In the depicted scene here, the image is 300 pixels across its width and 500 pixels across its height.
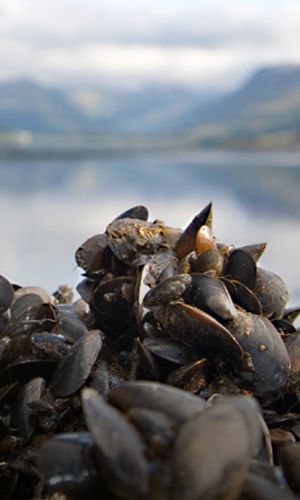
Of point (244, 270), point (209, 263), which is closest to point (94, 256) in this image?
point (209, 263)

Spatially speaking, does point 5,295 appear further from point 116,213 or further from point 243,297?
point 116,213

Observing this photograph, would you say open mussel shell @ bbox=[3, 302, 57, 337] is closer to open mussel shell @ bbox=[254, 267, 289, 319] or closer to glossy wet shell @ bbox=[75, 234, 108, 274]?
glossy wet shell @ bbox=[75, 234, 108, 274]

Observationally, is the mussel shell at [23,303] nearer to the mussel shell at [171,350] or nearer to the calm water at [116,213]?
the mussel shell at [171,350]

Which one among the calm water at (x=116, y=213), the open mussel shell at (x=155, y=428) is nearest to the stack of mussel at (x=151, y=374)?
the open mussel shell at (x=155, y=428)

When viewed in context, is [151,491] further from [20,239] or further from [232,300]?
[20,239]

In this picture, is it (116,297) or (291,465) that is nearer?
(291,465)

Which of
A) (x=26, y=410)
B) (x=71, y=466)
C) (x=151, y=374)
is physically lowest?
(x=26, y=410)

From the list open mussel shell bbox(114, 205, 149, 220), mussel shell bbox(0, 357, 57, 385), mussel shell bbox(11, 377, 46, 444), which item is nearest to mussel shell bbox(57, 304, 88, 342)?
mussel shell bbox(0, 357, 57, 385)
